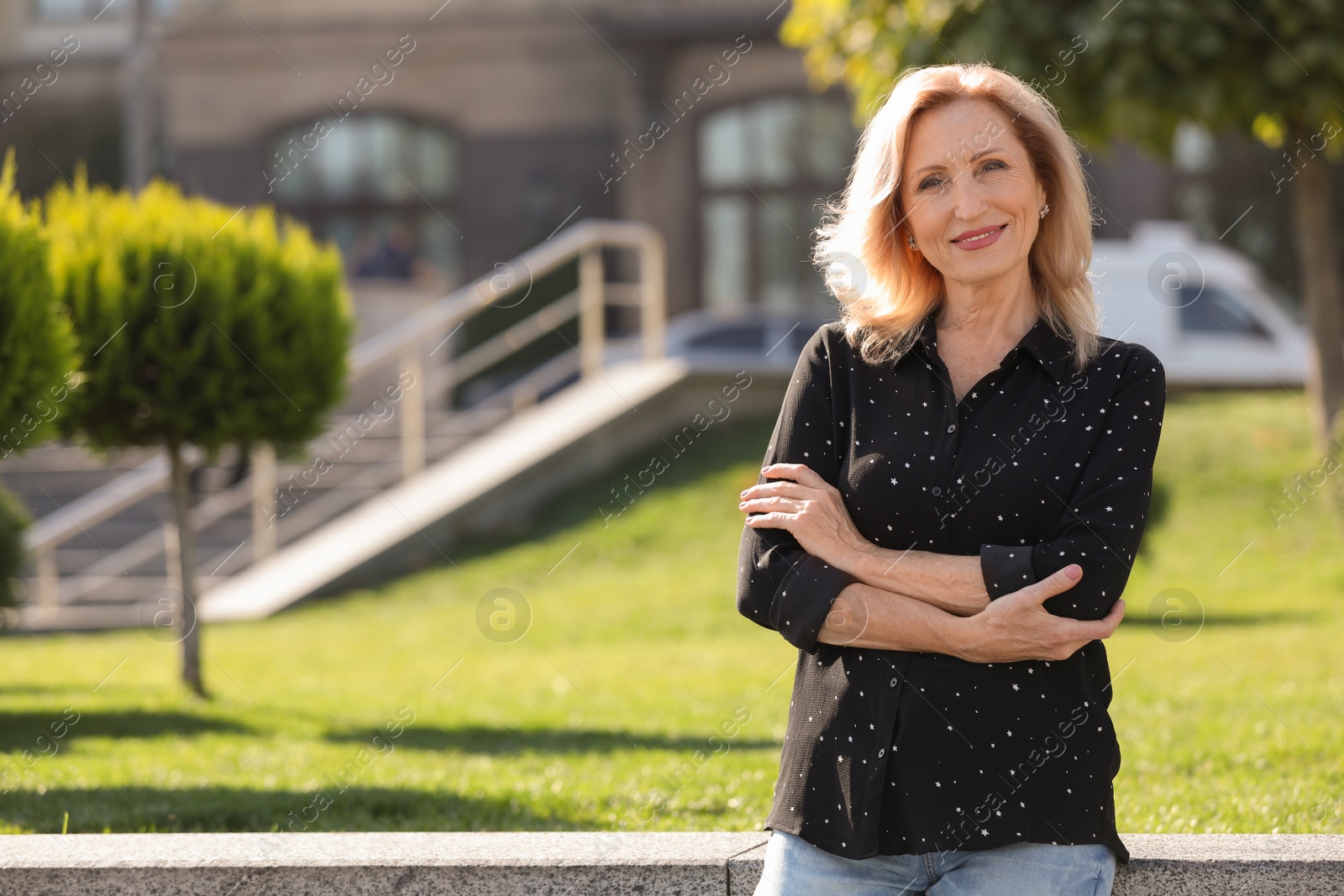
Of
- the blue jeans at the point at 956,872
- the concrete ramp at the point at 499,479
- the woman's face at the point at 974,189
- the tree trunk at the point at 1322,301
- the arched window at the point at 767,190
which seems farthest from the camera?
the arched window at the point at 767,190

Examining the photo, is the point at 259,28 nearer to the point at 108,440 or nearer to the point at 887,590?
the point at 108,440

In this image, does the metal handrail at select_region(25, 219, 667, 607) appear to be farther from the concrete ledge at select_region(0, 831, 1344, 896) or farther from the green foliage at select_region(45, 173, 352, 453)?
the concrete ledge at select_region(0, 831, 1344, 896)

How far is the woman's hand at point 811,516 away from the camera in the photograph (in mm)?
2580

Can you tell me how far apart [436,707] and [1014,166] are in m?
4.95

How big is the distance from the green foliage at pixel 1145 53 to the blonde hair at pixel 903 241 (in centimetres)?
582

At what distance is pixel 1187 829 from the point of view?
12.8ft

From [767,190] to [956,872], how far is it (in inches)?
934

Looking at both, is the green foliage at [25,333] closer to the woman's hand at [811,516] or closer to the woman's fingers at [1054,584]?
the woman's hand at [811,516]

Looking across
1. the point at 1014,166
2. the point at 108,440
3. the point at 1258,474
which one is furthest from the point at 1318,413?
the point at 1014,166

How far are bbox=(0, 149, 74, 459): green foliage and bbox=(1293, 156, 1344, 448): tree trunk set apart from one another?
360 inches

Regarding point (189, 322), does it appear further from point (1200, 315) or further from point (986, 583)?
point (1200, 315)

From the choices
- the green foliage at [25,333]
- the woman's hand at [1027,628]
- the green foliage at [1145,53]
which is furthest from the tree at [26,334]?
the green foliage at [1145,53]

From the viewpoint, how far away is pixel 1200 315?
18078 millimetres

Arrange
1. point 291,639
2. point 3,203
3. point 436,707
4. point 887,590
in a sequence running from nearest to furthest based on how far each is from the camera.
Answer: point 887,590 → point 3,203 → point 436,707 → point 291,639
